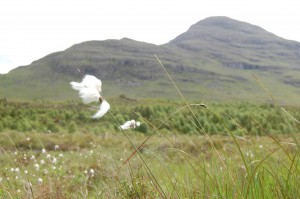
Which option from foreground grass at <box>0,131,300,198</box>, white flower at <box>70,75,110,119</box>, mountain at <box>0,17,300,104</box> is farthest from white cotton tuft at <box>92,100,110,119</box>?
mountain at <box>0,17,300,104</box>

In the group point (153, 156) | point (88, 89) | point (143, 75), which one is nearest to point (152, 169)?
point (153, 156)

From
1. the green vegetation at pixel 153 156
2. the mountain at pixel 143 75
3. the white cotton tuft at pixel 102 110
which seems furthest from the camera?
the mountain at pixel 143 75

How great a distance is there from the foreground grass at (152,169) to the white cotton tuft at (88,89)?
1.19 feet

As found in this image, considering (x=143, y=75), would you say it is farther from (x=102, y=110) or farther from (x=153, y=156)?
(x=102, y=110)

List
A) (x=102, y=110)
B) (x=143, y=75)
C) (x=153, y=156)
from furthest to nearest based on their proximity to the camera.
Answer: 1. (x=143, y=75)
2. (x=153, y=156)
3. (x=102, y=110)

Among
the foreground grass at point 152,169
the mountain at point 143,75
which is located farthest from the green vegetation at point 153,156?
the mountain at point 143,75

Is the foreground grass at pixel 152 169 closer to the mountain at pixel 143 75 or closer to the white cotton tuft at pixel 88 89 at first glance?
the white cotton tuft at pixel 88 89

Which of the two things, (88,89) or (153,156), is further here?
(153,156)

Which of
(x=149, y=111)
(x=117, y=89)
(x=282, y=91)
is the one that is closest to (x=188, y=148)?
(x=149, y=111)

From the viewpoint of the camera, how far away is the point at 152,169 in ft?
16.6

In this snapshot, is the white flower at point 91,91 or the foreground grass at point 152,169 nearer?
the white flower at point 91,91

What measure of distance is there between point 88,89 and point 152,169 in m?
3.58

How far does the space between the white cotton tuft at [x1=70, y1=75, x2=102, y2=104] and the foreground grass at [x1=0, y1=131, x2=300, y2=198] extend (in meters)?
0.36

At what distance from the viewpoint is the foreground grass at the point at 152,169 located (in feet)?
6.75
